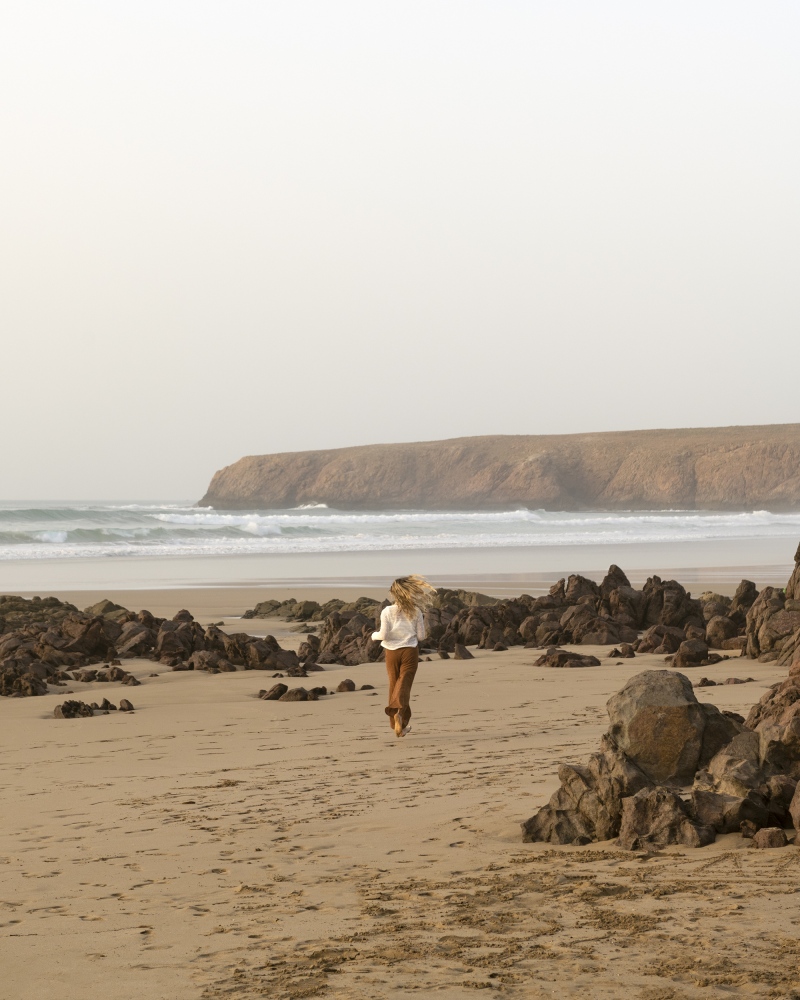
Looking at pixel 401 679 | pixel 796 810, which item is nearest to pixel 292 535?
pixel 401 679

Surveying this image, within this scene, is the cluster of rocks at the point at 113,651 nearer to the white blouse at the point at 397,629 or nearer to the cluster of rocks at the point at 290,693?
the cluster of rocks at the point at 290,693

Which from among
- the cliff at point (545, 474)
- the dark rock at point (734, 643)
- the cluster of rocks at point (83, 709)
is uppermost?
the cliff at point (545, 474)

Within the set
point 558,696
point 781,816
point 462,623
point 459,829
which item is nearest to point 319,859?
point 459,829

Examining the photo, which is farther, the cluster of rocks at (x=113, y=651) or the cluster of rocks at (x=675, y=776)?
the cluster of rocks at (x=113, y=651)

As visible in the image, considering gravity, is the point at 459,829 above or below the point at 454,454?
below

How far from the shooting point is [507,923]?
4.33 metres

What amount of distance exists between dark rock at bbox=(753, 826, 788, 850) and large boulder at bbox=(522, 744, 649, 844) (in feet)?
2.15

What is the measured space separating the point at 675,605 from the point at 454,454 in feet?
417

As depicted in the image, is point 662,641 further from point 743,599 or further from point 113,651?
point 113,651

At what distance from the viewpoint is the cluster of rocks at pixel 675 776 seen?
5.30 meters

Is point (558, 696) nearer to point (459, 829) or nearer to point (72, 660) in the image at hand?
point (459, 829)

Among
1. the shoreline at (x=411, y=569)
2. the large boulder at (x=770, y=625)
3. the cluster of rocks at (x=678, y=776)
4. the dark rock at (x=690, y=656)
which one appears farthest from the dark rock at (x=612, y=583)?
the cluster of rocks at (x=678, y=776)

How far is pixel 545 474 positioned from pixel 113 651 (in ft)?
389

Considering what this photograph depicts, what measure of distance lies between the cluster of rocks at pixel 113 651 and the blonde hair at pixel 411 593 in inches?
136
